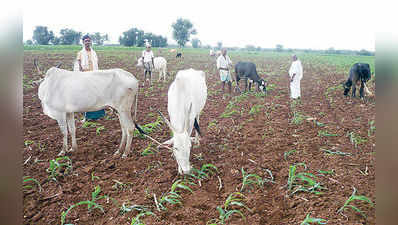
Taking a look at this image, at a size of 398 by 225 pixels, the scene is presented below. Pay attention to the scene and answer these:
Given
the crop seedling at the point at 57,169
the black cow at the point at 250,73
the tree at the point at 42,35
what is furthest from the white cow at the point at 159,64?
the black cow at the point at 250,73

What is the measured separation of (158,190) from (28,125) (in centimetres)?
309

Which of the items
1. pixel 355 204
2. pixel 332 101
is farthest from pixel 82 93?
pixel 332 101

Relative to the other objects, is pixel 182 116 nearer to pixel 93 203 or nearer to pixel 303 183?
pixel 93 203

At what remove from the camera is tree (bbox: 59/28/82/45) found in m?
3.28

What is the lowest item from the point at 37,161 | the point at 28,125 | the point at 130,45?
the point at 37,161

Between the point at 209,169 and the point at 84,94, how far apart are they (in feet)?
7.57

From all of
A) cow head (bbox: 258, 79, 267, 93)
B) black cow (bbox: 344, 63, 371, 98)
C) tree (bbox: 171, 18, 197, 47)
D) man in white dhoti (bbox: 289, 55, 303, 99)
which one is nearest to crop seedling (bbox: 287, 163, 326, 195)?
tree (bbox: 171, 18, 197, 47)

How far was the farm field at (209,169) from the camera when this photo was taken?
257cm

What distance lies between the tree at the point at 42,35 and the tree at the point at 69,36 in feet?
0.62

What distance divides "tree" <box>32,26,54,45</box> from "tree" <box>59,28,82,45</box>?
0.62 feet

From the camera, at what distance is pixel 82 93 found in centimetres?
388

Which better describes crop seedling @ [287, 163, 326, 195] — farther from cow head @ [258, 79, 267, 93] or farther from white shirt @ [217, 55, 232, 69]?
cow head @ [258, 79, 267, 93]

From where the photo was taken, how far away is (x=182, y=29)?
359cm

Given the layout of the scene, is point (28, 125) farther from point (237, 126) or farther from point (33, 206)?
point (237, 126)
